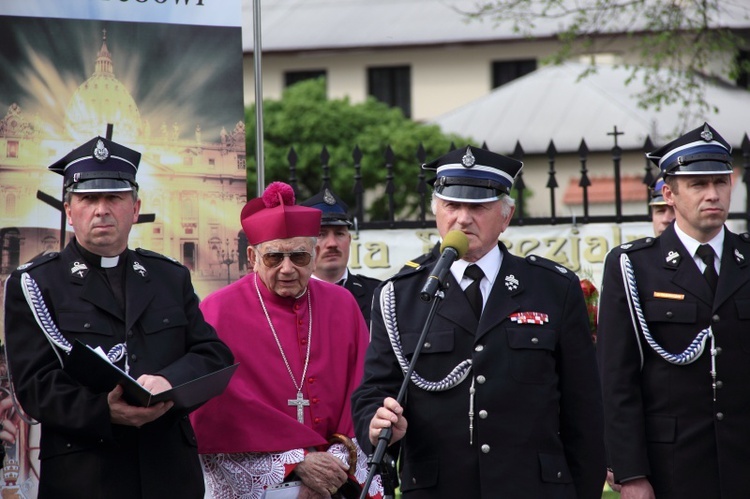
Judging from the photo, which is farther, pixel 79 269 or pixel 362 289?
pixel 362 289

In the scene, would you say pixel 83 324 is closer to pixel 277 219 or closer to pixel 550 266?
pixel 277 219

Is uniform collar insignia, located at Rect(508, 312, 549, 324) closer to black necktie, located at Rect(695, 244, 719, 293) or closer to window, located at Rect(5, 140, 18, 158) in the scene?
black necktie, located at Rect(695, 244, 719, 293)

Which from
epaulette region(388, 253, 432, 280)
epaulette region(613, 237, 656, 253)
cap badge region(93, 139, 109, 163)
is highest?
cap badge region(93, 139, 109, 163)

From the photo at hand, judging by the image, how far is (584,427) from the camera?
512 centimetres

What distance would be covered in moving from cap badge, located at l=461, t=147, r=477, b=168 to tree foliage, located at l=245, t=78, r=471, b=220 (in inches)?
1015

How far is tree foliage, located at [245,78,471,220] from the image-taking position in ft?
107

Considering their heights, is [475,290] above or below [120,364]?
above

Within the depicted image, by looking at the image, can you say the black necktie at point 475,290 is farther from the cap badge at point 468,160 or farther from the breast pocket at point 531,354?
the cap badge at point 468,160

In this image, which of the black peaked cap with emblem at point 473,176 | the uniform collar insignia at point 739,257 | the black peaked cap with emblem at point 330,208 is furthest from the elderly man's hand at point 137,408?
the black peaked cap with emblem at point 330,208

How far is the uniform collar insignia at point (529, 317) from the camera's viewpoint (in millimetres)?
5105

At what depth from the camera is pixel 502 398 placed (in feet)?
16.5

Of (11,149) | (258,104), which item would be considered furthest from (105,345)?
(258,104)

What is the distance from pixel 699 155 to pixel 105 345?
272 cm

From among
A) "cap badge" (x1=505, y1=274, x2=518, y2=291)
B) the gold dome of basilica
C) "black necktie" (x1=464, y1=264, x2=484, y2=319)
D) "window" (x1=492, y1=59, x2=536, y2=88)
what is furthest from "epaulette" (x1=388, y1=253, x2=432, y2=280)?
"window" (x1=492, y1=59, x2=536, y2=88)
